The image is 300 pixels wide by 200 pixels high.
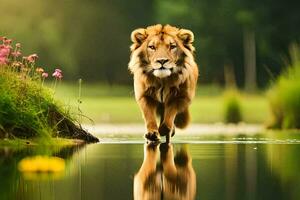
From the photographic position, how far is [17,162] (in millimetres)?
6996

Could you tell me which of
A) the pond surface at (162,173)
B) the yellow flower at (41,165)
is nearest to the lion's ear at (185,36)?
the pond surface at (162,173)

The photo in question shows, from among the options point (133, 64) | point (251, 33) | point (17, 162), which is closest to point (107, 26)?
point (251, 33)

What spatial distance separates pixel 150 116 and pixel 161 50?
0.73 metres

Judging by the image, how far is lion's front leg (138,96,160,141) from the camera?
8856 millimetres

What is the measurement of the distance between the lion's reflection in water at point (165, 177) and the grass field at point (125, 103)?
10.9 m

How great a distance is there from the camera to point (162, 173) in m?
6.19

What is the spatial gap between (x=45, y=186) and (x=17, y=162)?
148 cm

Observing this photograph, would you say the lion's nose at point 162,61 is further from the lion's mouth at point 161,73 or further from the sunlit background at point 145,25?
the sunlit background at point 145,25

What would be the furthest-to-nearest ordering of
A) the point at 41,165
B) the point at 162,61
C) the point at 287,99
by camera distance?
1. the point at 287,99
2. the point at 162,61
3. the point at 41,165

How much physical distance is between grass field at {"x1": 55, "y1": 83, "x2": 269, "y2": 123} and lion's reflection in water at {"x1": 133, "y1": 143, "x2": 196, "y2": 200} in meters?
10.9

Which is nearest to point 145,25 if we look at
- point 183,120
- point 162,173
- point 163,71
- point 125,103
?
point 125,103

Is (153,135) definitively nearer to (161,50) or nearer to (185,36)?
(161,50)

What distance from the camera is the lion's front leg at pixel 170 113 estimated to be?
9.11m

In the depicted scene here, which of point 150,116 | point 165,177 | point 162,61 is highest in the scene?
point 162,61
